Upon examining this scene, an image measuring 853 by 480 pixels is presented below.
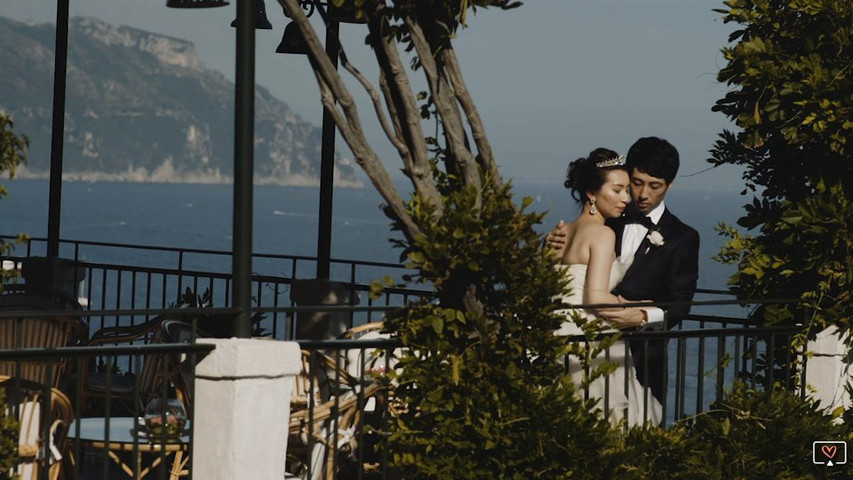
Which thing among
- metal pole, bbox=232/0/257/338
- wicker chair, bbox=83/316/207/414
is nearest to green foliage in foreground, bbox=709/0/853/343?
metal pole, bbox=232/0/257/338

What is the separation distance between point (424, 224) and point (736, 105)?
2.90 metres

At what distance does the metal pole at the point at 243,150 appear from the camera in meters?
5.13

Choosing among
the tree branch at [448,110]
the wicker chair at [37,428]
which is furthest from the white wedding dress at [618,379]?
the wicker chair at [37,428]

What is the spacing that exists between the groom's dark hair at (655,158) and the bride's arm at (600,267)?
1.57 feet

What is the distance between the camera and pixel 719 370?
22.0 feet

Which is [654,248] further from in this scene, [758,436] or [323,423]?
[323,423]

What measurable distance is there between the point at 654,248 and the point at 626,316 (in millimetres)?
468

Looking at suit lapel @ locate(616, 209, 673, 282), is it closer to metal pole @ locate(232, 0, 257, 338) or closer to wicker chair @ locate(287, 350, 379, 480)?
wicker chair @ locate(287, 350, 379, 480)

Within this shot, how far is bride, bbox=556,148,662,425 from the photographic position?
6.24 meters

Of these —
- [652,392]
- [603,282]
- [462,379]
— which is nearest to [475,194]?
[462,379]

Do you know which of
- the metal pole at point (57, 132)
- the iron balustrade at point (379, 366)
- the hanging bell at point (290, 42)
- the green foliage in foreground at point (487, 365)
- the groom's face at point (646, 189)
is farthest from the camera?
the metal pole at point (57, 132)

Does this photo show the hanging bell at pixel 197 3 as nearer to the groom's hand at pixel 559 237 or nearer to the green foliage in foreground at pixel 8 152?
the green foliage in foreground at pixel 8 152

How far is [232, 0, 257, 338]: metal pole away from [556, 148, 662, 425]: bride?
1.78m

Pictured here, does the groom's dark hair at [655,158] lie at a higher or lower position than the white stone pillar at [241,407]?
higher
